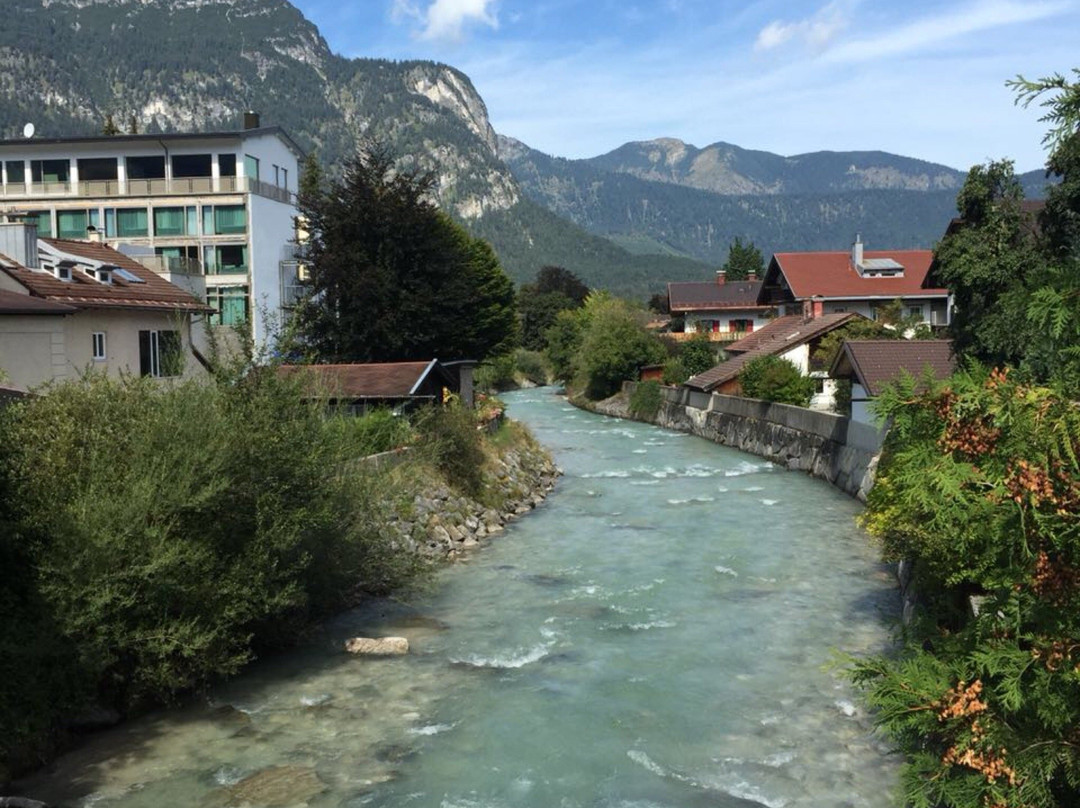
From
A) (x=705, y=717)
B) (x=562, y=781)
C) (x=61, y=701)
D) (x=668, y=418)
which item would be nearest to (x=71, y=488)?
(x=61, y=701)

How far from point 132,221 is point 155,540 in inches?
1796

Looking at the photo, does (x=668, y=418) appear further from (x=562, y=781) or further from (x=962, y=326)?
(x=562, y=781)

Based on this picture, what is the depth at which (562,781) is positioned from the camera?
40.6 feet

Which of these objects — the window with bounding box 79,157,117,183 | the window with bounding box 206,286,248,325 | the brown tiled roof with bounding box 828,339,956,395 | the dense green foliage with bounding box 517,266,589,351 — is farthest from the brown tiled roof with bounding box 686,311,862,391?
the dense green foliage with bounding box 517,266,589,351

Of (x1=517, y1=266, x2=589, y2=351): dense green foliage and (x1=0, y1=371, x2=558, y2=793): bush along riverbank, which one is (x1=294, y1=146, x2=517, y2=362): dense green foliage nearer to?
(x1=0, y1=371, x2=558, y2=793): bush along riverbank

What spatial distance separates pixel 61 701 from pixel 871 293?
63.4 metres

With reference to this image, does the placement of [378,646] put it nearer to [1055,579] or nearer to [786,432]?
[1055,579]

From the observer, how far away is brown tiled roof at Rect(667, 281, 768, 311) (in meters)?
86.2

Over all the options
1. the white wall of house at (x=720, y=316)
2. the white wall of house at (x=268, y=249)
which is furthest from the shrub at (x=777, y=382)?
the white wall of house at (x=720, y=316)

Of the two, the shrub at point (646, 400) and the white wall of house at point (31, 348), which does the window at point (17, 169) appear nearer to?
the white wall of house at point (31, 348)

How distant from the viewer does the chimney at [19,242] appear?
2539 centimetres

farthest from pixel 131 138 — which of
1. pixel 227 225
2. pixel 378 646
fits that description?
pixel 378 646

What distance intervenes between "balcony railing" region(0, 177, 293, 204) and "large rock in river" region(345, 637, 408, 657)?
4160cm

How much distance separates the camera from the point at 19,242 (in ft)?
83.9
